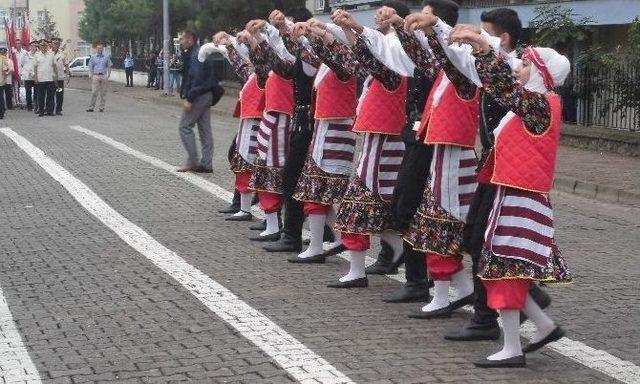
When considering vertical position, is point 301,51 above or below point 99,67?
above

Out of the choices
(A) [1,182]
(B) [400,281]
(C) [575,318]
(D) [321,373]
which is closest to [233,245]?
(B) [400,281]

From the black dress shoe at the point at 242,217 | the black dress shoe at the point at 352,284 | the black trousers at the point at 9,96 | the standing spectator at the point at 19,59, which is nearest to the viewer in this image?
the black dress shoe at the point at 352,284

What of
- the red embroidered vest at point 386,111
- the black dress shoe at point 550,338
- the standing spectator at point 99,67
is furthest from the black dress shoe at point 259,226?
the standing spectator at point 99,67

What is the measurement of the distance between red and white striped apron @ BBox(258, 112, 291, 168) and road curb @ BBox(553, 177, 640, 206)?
A: 6.28m

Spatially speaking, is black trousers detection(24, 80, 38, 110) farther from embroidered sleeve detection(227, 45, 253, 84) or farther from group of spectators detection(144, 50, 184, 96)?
embroidered sleeve detection(227, 45, 253, 84)

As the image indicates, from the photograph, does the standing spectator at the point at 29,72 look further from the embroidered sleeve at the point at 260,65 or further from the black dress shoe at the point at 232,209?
the embroidered sleeve at the point at 260,65

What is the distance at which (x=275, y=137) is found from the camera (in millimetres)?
11117

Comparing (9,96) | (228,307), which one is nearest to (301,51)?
(228,307)

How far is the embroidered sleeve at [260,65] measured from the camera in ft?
35.9

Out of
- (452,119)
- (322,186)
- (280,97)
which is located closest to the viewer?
(452,119)

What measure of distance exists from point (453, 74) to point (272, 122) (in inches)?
144

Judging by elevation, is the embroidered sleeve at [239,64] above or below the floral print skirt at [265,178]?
above

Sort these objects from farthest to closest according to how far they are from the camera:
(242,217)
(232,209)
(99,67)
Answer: (99,67)
(232,209)
(242,217)

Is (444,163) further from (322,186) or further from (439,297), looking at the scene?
(322,186)
